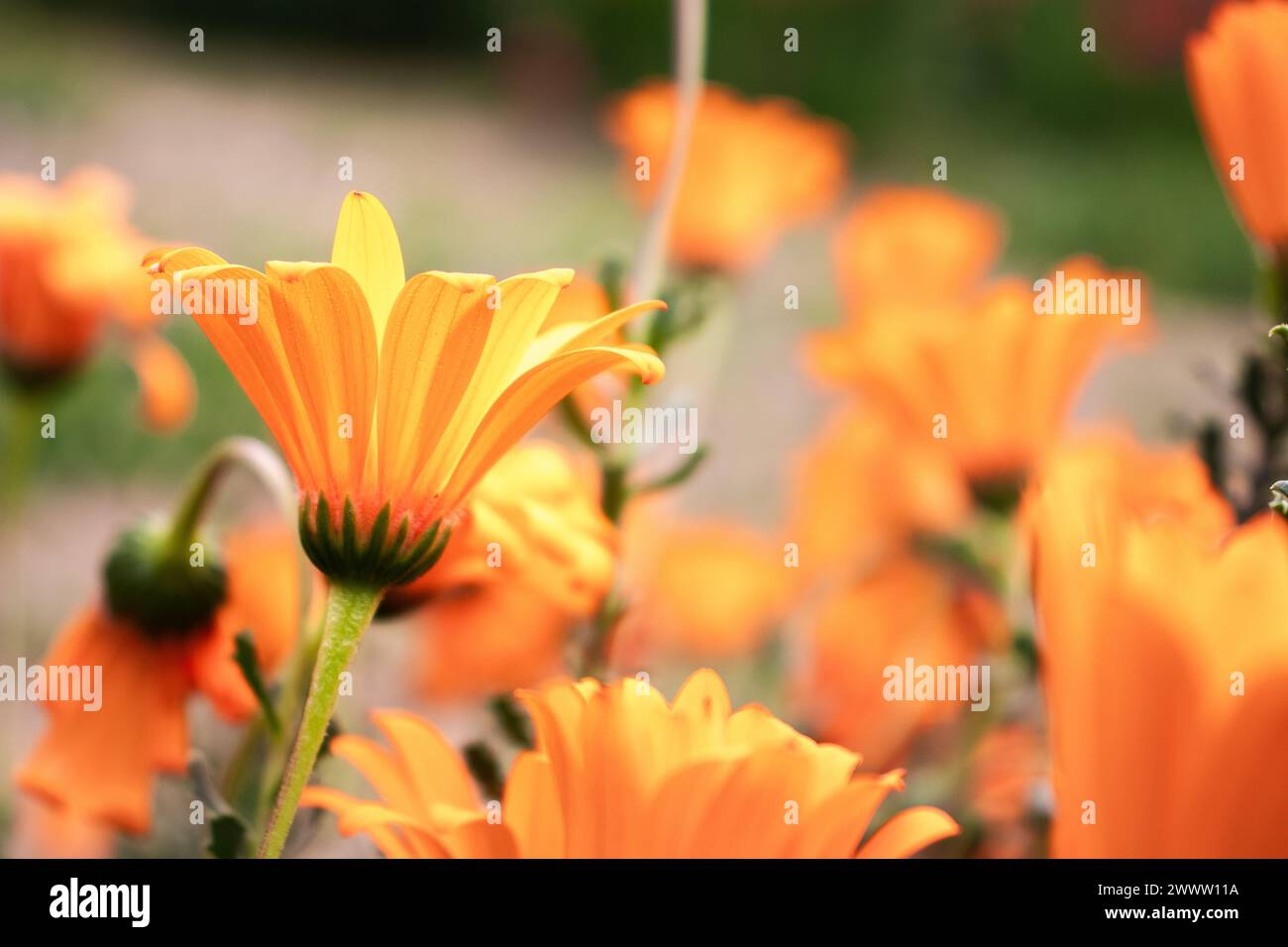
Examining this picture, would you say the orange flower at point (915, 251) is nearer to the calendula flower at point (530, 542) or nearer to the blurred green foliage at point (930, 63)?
the calendula flower at point (530, 542)

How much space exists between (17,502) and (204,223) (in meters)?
1.80

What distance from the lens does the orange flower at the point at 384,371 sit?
0.83 feet

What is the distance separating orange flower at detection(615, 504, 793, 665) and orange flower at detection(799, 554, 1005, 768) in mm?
61

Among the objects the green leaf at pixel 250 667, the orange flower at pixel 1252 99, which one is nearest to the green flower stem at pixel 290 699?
the green leaf at pixel 250 667

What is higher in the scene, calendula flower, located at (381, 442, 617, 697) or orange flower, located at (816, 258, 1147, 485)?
orange flower, located at (816, 258, 1147, 485)

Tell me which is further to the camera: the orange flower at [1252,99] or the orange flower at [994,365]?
the orange flower at [994,365]

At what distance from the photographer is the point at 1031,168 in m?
3.36

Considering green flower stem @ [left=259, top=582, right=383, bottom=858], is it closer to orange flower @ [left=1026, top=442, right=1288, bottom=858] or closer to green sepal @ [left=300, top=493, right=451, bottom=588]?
green sepal @ [left=300, top=493, right=451, bottom=588]

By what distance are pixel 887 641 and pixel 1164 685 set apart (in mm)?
474

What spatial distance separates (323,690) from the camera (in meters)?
0.26

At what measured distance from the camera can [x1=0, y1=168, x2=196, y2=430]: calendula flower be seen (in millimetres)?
522

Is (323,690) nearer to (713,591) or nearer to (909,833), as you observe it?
(909,833)

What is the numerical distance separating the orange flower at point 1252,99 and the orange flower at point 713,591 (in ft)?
1.57

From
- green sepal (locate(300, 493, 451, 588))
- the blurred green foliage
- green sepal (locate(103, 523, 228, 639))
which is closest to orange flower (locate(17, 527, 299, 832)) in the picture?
green sepal (locate(103, 523, 228, 639))
